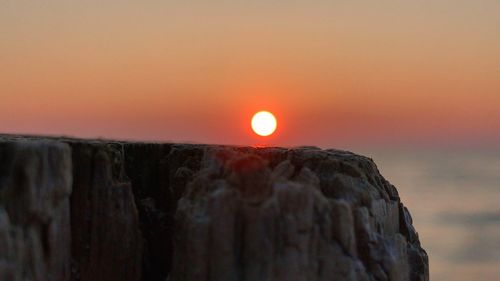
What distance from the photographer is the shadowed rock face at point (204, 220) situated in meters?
9.45

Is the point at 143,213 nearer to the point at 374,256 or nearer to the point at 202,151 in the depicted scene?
the point at 202,151

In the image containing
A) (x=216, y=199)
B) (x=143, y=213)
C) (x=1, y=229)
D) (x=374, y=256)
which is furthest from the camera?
(x=143, y=213)

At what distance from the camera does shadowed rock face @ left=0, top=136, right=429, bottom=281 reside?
9.45 m

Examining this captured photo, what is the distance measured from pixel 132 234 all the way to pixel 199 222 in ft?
4.64

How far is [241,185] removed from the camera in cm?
973

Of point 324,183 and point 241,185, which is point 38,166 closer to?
point 241,185

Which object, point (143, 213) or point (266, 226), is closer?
point (266, 226)

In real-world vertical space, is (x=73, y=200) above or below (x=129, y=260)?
above

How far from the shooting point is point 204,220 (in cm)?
959

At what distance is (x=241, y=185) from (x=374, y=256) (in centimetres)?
238

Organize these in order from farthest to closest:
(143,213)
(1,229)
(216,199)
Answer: (143,213) → (216,199) → (1,229)

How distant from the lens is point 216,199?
9.61 meters

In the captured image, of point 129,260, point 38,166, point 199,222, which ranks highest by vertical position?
point 38,166

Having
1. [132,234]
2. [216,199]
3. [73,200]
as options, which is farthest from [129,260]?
[216,199]
